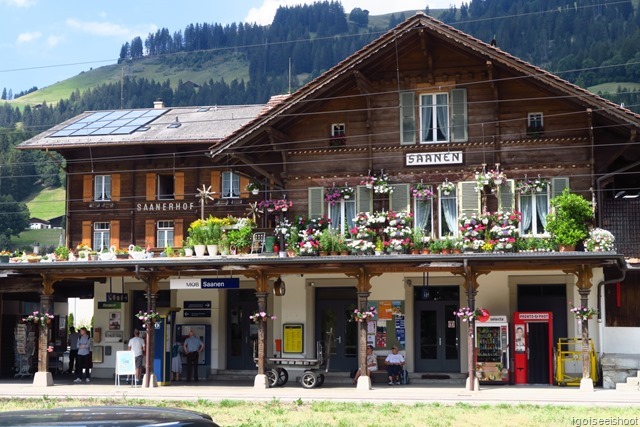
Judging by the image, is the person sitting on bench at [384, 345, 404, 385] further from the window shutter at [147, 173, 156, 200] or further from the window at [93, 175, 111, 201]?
the window at [93, 175, 111, 201]

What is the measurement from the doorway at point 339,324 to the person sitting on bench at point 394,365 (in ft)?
6.33

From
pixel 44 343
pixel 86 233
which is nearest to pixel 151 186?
pixel 86 233

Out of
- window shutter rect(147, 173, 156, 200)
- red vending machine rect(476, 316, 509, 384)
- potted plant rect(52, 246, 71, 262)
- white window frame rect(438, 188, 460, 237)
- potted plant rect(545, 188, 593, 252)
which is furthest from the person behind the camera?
window shutter rect(147, 173, 156, 200)

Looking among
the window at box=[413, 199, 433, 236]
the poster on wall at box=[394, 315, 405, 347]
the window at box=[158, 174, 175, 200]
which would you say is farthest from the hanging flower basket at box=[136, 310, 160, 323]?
the window at box=[158, 174, 175, 200]

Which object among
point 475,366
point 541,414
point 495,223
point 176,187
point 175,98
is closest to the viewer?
point 541,414

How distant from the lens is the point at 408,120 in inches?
1064

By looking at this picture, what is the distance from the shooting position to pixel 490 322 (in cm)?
2542

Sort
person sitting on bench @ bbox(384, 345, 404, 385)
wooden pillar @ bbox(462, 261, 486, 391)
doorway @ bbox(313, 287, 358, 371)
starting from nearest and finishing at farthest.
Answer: wooden pillar @ bbox(462, 261, 486, 391), person sitting on bench @ bbox(384, 345, 404, 385), doorway @ bbox(313, 287, 358, 371)

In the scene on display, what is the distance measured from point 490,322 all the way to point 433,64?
7.46m

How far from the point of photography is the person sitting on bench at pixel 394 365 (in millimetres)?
26141

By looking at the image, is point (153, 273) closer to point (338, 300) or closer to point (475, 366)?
point (338, 300)

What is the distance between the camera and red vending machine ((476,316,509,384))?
2530cm

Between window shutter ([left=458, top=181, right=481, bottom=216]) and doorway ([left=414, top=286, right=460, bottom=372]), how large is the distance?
260cm

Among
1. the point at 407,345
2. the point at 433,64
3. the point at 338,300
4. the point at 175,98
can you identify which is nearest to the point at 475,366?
the point at 407,345
